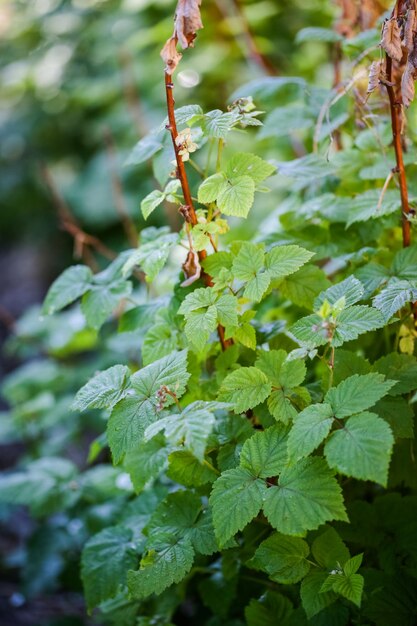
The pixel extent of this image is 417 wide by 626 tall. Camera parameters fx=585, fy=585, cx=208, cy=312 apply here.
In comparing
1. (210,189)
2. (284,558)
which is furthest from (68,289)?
(284,558)

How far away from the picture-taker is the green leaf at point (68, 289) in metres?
1.09

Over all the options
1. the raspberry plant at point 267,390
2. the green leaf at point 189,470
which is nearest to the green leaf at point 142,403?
the raspberry plant at point 267,390

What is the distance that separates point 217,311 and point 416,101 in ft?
2.55

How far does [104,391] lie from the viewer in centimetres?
85

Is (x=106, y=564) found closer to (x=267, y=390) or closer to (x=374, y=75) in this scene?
(x=267, y=390)

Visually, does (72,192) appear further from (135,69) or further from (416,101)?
(416,101)

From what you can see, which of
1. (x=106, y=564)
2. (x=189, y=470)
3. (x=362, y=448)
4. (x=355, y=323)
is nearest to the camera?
(x=362, y=448)

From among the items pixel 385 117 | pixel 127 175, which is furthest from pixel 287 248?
pixel 127 175

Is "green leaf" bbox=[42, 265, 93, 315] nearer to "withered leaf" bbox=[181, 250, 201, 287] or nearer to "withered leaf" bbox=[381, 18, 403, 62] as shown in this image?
"withered leaf" bbox=[181, 250, 201, 287]

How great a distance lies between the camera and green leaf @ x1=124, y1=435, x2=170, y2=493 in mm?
950

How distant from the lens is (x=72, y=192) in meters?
3.38

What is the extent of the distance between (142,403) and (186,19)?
54cm

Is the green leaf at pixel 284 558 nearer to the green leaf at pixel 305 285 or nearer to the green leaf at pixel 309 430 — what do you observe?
the green leaf at pixel 309 430

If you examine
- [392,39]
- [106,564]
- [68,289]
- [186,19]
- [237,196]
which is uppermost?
[186,19]
